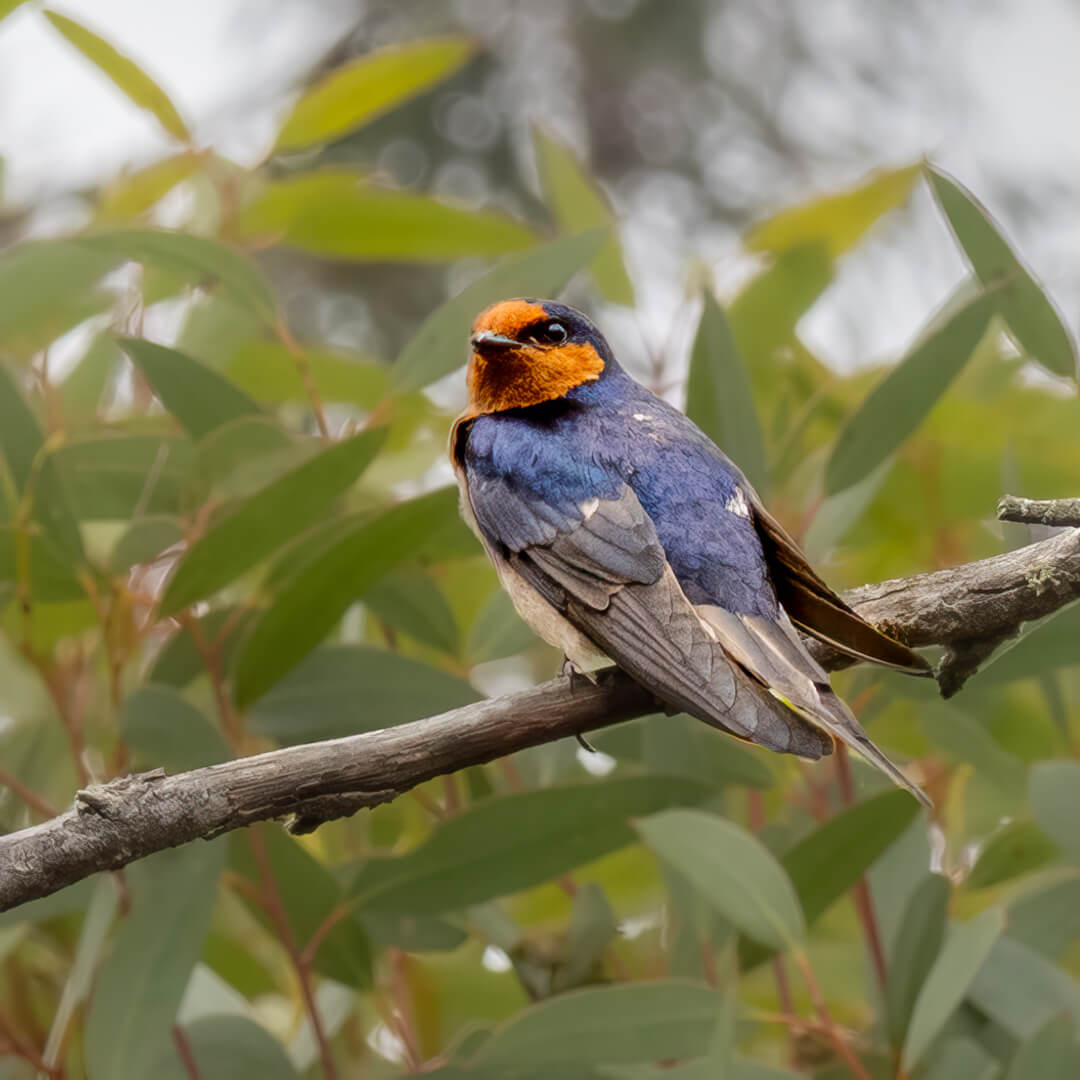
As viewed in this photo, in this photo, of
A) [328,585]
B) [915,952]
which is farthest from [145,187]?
[915,952]

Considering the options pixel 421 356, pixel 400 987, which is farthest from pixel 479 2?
pixel 400 987

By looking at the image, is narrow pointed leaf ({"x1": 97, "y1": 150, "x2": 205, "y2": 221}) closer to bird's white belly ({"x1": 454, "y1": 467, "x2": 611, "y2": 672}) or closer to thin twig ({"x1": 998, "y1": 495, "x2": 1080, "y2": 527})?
bird's white belly ({"x1": 454, "y1": 467, "x2": 611, "y2": 672})

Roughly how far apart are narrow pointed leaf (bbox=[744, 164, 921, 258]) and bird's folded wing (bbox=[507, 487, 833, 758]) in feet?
1.84

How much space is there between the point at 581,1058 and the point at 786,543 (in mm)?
508

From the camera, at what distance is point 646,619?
117 cm

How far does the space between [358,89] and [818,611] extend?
103 centimetres

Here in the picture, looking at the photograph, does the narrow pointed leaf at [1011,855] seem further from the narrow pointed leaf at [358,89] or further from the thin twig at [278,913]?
the narrow pointed leaf at [358,89]

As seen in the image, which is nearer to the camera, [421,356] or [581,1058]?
[581,1058]

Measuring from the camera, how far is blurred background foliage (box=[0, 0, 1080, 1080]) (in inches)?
49.4

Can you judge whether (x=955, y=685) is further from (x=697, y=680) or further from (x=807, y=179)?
(x=807, y=179)

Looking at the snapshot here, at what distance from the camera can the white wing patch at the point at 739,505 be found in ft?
4.42

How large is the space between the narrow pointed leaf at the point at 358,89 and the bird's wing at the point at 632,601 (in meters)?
0.68

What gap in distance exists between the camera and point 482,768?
1.49m

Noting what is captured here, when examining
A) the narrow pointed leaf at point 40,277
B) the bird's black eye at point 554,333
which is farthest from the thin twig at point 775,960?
the narrow pointed leaf at point 40,277
